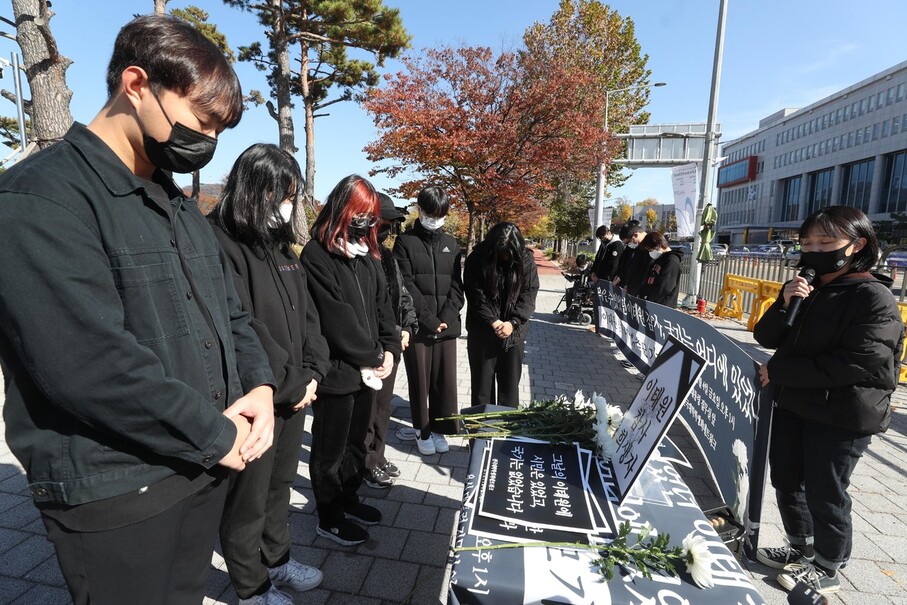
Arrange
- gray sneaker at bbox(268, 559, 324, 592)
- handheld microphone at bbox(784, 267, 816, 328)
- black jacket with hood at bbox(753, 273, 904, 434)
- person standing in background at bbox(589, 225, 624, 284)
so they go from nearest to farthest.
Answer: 1. black jacket with hood at bbox(753, 273, 904, 434)
2. gray sneaker at bbox(268, 559, 324, 592)
3. handheld microphone at bbox(784, 267, 816, 328)
4. person standing in background at bbox(589, 225, 624, 284)

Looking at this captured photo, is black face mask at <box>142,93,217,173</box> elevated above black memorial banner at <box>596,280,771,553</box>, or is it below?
above

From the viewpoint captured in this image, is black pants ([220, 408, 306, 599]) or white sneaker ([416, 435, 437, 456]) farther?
white sneaker ([416, 435, 437, 456])

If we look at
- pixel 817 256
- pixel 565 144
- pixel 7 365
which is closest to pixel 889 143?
pixel 565 144

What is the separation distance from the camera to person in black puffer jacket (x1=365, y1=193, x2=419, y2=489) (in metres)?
3.48

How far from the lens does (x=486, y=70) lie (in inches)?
575

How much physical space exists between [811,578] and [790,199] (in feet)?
283

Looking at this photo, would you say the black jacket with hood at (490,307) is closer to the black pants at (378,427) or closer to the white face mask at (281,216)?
the black pants at (378,427)

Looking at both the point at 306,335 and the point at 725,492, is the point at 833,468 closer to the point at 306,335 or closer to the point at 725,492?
the point at 725,492

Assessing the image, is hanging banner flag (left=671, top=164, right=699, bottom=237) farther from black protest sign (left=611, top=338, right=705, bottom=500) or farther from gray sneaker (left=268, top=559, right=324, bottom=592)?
gray sneaker (left=268, top=559, right=324, bottom=592)

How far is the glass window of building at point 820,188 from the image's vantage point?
61.8 metres

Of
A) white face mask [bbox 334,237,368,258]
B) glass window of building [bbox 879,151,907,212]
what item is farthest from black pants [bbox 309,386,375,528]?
glass window of building [bbox 879,151,907,212]

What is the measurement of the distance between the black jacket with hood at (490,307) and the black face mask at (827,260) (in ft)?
6.11

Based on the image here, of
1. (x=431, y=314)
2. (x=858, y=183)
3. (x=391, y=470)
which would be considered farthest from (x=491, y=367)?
(x=858, y=183)

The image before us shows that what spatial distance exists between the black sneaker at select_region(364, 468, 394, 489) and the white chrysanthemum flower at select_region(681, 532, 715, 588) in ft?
7.99
